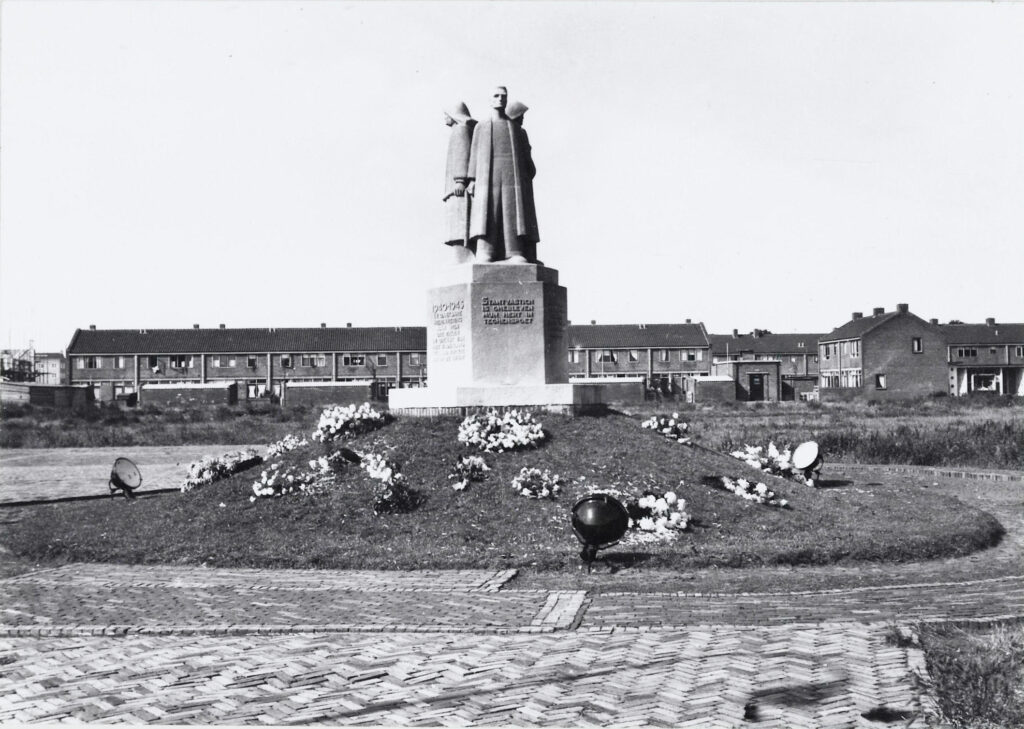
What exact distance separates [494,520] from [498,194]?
6508 mm

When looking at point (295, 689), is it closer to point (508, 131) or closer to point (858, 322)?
point (508, 131)

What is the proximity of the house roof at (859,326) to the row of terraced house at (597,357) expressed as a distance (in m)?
0.17

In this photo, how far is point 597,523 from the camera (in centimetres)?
969

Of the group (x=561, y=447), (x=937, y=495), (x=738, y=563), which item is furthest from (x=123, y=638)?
(x=937, y=495)

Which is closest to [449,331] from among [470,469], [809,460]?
[470,469]

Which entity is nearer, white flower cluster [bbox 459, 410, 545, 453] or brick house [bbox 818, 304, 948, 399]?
white flower cluster [bbox 459, 410, 545, 453]

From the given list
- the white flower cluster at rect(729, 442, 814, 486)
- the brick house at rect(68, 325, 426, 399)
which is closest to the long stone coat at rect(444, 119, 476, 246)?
the white flower cluster at rect(729, 442, 814, 486)

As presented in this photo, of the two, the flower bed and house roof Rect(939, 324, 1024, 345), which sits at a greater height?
house roof Rect(939, 324, 1024, 345)

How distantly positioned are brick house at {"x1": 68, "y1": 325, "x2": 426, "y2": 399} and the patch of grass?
244ft

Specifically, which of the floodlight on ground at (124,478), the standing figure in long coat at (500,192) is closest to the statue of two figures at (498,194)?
the standing figure in long coat at (500,192)

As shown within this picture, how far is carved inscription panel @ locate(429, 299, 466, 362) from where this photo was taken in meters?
15.6

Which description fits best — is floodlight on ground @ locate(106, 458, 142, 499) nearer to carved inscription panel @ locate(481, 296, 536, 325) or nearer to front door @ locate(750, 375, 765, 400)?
carved inscription panel @ locate(481, 296, 536, 325)

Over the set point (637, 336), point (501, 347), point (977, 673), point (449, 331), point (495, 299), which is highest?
point (637, 336)

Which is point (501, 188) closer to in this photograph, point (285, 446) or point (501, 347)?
point (501, 347)
